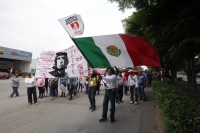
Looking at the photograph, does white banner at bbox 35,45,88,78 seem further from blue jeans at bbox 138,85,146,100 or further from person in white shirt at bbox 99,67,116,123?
blue jeans at bbox 138,85,146,100

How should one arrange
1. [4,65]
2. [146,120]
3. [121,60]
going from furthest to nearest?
[4,65] < [146,120] < [121,60]

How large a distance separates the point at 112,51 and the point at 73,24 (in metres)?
1.35

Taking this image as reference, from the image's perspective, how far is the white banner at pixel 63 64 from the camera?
6.82m

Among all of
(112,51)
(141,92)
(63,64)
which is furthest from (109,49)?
(141,92)

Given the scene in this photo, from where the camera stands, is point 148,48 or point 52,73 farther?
point 52,73

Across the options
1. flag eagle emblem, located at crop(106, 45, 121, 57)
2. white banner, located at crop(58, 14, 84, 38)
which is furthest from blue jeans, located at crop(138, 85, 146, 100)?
white banner, located at crop(58, 14, 84, 38)

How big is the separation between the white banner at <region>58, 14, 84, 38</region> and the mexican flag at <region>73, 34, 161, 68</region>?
0.22m

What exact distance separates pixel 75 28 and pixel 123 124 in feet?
10.8

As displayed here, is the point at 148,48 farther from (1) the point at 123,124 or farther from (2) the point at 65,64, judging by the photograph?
(2) the point at 65,64

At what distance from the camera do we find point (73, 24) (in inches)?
183

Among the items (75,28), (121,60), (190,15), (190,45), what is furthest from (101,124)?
(190,15)

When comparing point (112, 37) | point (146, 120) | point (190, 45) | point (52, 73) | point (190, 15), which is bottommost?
point (146, 120)

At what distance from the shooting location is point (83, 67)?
6.91 m

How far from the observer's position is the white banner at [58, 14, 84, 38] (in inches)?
180
